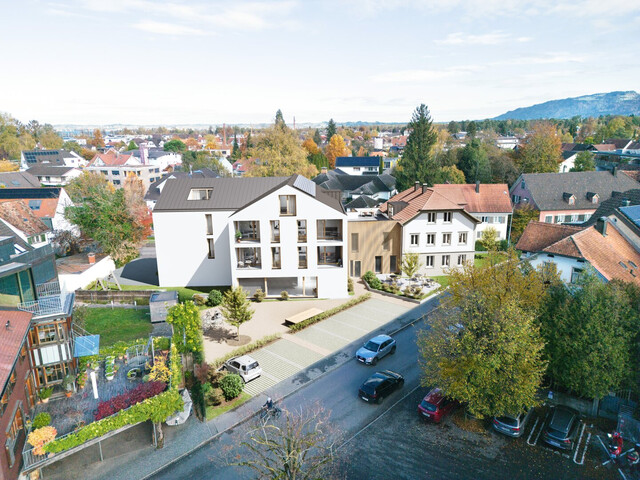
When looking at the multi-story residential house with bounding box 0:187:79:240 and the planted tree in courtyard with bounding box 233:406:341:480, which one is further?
the multi-story residential house with bounding box 0:187:79:240

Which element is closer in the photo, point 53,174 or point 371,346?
point 371,346

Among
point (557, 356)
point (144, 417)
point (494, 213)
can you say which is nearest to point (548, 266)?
point (557, 356)

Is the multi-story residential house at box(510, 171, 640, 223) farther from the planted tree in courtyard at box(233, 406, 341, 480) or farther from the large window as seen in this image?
the planted tree in courtyard at box(233, 406, 341, 480)

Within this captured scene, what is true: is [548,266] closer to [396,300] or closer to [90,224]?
[396,300]

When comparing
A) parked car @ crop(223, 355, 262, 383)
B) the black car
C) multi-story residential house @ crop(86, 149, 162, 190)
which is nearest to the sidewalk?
parked car @ crop(223, 355, 262, 383)

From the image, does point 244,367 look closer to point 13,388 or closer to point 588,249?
point 13,388

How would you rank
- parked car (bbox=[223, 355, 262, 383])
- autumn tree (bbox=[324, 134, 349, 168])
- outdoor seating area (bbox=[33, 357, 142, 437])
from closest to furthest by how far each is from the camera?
outdoor seating area (bbox=[33, 357, 142, 437]) → parked car (bbox=[223, 355, 262, 383]) → autumn tree (bbox=[324, 134, 349, 168])

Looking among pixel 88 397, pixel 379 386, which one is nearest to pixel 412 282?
pixel 379 386
